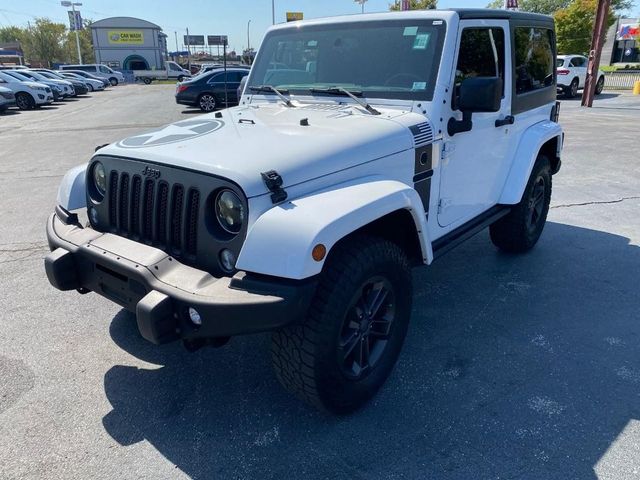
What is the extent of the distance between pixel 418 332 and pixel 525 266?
1.66 metres

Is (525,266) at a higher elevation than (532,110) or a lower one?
lower

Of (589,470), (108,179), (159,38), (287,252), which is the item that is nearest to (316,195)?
(287,252)

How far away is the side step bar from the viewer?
3.34 metres

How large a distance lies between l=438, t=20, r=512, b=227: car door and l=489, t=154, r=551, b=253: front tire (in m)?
0.47

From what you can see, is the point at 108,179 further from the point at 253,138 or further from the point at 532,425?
the point at 532,425

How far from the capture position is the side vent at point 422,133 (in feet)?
9.69

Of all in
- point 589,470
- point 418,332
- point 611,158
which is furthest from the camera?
point 611,158

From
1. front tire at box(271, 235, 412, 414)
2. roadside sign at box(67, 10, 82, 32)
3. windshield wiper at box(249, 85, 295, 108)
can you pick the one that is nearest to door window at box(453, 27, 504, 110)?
windshield wiper at box(249, 85, 295, 108)

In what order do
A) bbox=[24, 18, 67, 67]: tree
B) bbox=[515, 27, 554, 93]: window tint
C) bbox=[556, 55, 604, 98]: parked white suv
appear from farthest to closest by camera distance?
bbox=[24, 18, 67, 67]: tree < bbox=[556, 55, 604, 98]: parked white suv < bbox=[515, 27, 554, 93]: window tint

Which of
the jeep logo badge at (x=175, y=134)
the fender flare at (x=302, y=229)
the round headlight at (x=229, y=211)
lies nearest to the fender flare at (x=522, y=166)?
the fender flare at (x=302, y=229)

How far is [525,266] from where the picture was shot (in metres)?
4.52

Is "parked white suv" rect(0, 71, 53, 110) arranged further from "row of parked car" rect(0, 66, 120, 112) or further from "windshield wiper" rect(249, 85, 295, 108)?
"windshield wiper" rect(249, 85, 295, 108)

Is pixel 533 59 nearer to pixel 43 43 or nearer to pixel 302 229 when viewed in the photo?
pixel 302 229

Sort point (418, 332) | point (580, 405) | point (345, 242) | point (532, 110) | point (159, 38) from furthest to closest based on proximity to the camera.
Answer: point (159, 38) → point (532, 110) → point (418, 332) → point (580, 405) → point (345, 242)
